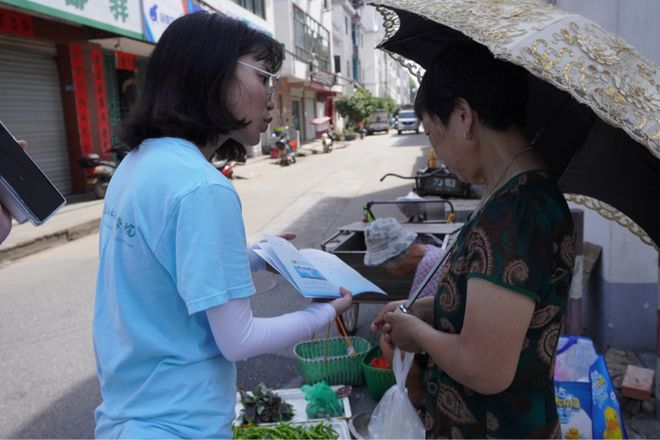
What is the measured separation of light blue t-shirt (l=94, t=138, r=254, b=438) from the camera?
1.17 m

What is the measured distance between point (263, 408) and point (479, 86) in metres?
2.34

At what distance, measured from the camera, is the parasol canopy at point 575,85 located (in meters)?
1.14

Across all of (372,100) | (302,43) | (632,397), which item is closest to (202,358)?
(632,397)

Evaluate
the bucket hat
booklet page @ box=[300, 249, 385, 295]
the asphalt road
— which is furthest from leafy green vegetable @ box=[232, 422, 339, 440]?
booklet page @ box=[300, 249, 385, 295]

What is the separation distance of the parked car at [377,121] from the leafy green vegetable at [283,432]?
38355 millimetres

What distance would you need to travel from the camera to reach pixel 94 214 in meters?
9.45

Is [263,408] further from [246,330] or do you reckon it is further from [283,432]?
[246,330]

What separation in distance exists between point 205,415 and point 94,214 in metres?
9.02

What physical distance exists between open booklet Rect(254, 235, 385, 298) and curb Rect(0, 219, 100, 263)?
650 centimetres

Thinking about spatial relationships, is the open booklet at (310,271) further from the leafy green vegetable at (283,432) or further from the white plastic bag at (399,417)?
the leafy green vegetable at (283,432)

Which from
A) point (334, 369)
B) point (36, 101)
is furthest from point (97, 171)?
point (334, 369)

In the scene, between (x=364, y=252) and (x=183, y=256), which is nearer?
(x=183, y=256)

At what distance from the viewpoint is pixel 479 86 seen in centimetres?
132

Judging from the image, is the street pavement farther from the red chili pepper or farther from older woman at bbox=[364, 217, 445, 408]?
older woman at bbox=[364, 217, 445, 408]
